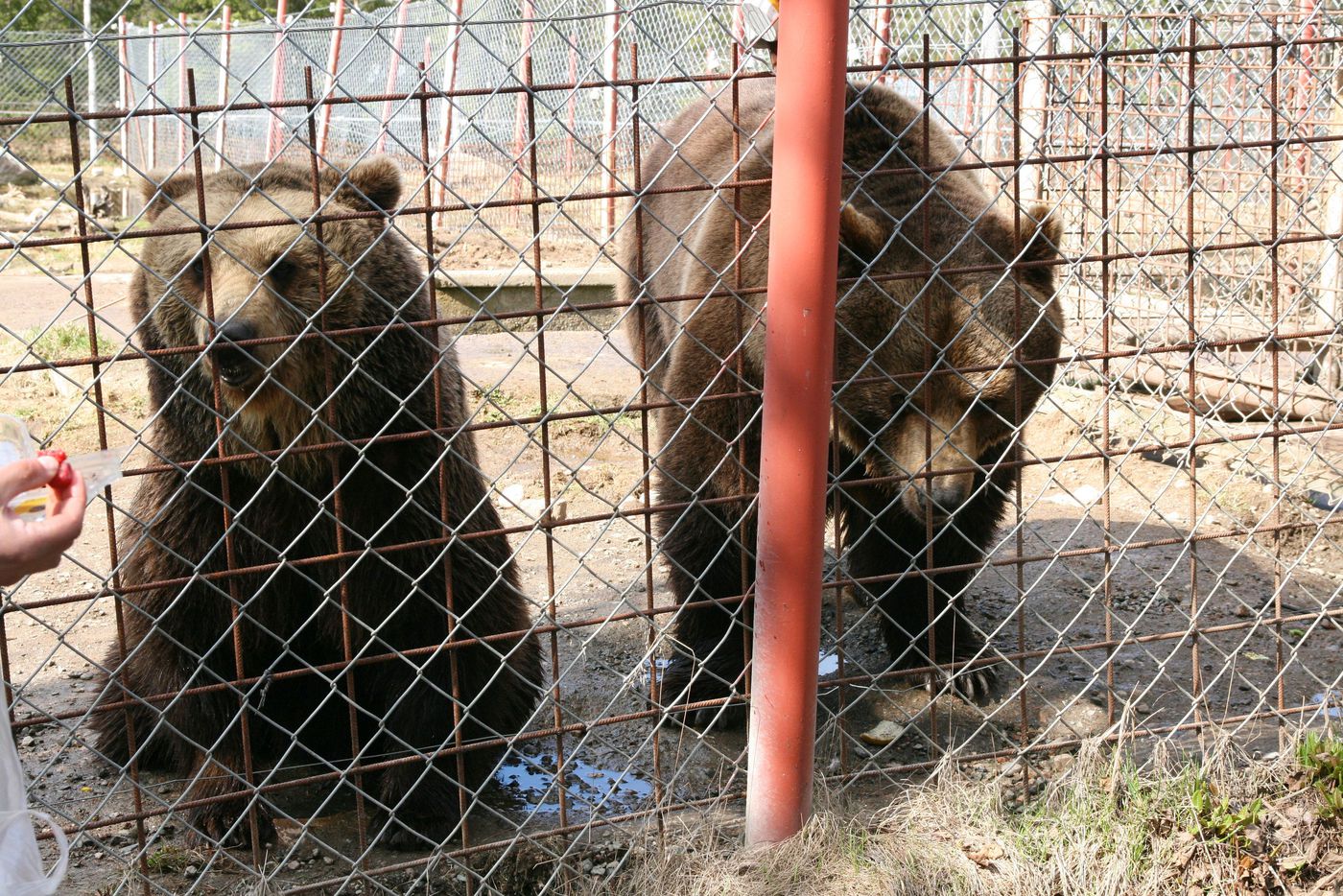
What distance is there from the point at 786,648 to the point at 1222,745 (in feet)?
4.11

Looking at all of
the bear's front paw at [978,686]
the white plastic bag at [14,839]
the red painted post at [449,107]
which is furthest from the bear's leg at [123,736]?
the bear's front paw at [978,686]

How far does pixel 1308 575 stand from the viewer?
488 centimetres

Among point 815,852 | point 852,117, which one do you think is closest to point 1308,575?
point 852,117

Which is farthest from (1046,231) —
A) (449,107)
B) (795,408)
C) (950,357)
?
(449,107)

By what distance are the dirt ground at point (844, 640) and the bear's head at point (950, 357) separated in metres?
0.27

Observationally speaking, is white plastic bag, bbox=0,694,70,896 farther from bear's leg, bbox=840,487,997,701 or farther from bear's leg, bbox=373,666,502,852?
bear's leg, bbox=840,487,997,701

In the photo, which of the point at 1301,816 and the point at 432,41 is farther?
the point at 432,41

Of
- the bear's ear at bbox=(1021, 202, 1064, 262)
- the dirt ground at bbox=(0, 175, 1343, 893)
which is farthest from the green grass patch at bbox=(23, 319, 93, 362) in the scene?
the bear's ear at bbox=(1021, 202, 1064, 262)

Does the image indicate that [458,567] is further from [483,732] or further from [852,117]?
[852,117]

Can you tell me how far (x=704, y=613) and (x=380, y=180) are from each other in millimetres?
1663

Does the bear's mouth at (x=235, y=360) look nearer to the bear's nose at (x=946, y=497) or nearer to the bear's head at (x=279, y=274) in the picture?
the bear's head at (x=279, y=274)

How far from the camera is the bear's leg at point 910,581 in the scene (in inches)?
163

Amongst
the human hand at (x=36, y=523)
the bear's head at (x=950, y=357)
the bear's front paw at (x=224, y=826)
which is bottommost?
the bear's front paw at (x=224, y=826)

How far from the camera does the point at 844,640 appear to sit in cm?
480
